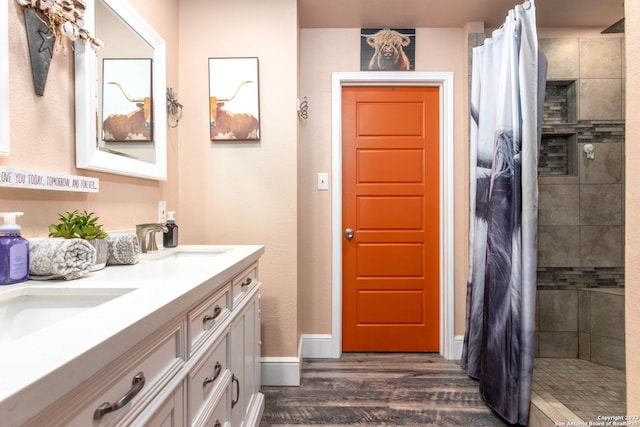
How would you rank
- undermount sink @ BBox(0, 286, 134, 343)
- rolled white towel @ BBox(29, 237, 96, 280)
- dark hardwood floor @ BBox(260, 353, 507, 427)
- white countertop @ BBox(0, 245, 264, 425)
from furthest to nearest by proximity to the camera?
dark hardwood floor @ BBox(260, 353, 507, 427), rolled white towel @ BBox(29, 237, 96, 280), undermount sink @ BBox(0, 286, 134, 343), white countertop @ BBox(0, 245, 264, 425)

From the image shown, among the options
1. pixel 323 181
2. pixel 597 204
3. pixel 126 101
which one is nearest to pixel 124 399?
pixel 126 101

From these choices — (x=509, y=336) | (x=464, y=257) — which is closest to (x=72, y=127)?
(x=509, y=336)

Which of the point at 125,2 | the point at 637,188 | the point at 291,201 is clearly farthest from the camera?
the point at 291,201

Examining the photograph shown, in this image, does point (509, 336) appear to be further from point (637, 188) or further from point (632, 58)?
point (632, 58)

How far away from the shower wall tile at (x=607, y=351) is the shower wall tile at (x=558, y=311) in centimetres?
15

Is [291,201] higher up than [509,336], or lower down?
higher up

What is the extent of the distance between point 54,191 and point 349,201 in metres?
1.73

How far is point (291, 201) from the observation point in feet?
6.59

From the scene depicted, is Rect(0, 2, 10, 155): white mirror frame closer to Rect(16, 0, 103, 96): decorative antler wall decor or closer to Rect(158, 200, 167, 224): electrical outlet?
Rect(16, 0, 103, 96): decorative antler wall decor

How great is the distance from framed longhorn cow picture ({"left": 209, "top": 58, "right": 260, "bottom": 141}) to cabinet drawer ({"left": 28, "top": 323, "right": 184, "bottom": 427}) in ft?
4.64

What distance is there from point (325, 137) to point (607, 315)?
87.1 inches

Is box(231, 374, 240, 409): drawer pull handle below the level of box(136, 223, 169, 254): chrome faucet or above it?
below

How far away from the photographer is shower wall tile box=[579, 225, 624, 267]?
7.64ft

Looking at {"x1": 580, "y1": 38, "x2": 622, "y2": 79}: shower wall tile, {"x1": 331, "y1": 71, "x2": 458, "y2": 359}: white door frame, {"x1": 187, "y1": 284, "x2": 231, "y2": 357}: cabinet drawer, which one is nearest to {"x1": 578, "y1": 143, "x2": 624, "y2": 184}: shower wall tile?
{"x1": 580, "y1": 38, "x2": 622, "y2": 79}: shower wall tile
